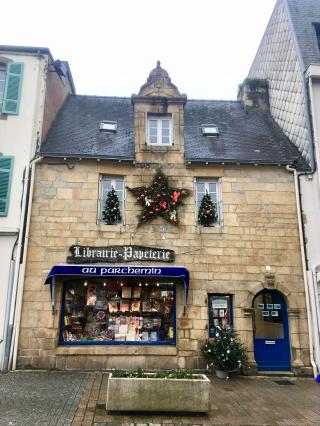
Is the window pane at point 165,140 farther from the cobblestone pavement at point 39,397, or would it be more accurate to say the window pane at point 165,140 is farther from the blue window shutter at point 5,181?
the cobblestone pavement at point 39,397

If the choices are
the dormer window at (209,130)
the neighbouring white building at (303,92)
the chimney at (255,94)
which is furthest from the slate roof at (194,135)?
the neighbouring white building at (303,92)

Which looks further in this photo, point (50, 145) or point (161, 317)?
point (50, 145)

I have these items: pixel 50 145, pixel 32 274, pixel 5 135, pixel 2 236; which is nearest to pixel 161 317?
pixel 32 274

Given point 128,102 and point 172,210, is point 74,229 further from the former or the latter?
point 128,102

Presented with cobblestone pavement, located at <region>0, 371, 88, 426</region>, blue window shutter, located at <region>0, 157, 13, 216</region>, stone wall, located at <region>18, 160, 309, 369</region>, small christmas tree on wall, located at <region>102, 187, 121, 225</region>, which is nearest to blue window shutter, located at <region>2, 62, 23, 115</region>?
blue window shutter, located at <region>0, 157, 13, 216</region>

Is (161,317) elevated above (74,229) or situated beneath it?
situated beneath

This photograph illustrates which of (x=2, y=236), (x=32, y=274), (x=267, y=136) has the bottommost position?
(x=32, y=274)

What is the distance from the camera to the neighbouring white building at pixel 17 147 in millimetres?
9445

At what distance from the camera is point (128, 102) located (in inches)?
567

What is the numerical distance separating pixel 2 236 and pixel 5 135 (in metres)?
2.98

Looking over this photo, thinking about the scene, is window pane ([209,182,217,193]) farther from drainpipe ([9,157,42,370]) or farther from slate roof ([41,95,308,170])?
drainpipe ([9,157,42,370])

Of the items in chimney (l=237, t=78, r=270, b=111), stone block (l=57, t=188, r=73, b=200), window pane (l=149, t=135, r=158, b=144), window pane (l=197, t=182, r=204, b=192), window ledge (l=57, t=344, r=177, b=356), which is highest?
Answer: chimney (l=237, t=78, r=270, b=111)

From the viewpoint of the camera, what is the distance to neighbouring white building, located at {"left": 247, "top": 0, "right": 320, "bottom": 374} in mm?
10180

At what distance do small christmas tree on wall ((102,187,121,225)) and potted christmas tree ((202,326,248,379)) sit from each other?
4149 millimetres
